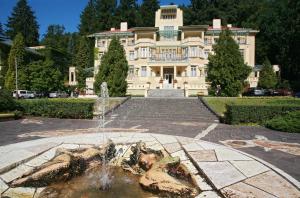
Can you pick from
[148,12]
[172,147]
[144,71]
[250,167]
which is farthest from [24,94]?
[250,167]

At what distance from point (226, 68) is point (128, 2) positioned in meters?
55.6

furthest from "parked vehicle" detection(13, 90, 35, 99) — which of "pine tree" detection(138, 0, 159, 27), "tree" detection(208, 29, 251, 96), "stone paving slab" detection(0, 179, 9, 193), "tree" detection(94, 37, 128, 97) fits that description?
"stone paving slab" detection(0, 179, 9, 193)

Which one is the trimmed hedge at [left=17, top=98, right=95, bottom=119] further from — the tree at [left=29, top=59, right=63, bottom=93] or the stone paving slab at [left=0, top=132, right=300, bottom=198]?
the tree at [left=29, top=59, right=63, bottom=93]

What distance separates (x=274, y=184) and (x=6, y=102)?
67.2ft

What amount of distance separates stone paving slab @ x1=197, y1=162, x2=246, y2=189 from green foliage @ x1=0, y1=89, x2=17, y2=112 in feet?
59.5

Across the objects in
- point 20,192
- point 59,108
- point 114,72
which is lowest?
point 20,192

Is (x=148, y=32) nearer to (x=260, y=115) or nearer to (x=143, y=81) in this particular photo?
(x=143, y=81)

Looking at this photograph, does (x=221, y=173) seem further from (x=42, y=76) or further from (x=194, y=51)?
(x=42, y=76)

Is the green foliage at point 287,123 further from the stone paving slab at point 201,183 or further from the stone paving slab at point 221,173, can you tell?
the stone paving slab at point 201,183

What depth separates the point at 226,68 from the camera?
34125 millimetres

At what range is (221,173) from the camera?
760 cm

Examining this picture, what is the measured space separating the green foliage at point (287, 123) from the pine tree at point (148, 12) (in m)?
62.2

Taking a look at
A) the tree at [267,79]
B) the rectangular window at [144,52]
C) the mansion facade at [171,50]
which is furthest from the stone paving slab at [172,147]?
the tree at [267,79]

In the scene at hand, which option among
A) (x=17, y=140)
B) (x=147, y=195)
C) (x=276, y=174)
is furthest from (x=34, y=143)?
(x=276, y=174)
